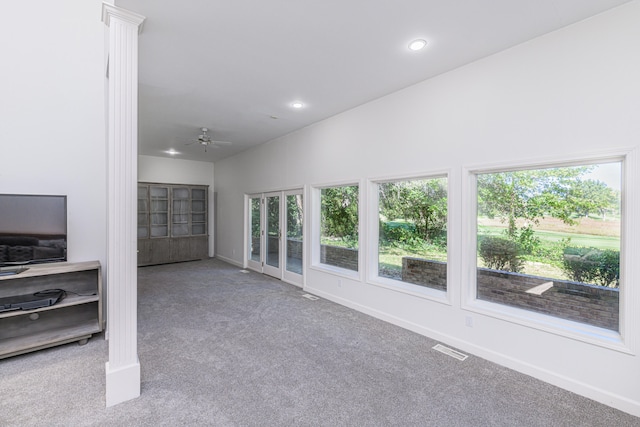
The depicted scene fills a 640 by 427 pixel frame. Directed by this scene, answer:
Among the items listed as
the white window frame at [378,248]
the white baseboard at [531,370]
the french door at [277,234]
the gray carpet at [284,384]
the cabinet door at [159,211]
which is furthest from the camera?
the cabinet door at [159,211]

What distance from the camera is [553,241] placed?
2713 millimetres

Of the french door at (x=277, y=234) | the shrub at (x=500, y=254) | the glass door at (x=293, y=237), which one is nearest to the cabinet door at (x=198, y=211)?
the french door at (x=277, y=234)

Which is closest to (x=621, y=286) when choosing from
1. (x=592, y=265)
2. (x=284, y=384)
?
(x=592, y=265)

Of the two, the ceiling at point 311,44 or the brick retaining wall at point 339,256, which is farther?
the brick retaining wall at point 339,256

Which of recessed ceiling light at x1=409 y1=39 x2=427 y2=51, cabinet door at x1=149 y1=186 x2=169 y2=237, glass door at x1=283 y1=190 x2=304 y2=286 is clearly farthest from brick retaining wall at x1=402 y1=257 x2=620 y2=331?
cabinet door at x1=149 y1=186 x2=169 y2=237

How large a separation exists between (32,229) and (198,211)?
5.40 metres

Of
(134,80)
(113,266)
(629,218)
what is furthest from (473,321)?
(134,80)

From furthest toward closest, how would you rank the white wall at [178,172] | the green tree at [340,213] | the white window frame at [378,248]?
the white wall at [178,172] < the green tree at [340,213] < the white window frame at [378,248]

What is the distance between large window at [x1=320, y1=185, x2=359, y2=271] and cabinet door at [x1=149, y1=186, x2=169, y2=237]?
479 cm

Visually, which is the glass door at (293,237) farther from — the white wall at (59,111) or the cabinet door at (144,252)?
the cabinet door at (144,252)

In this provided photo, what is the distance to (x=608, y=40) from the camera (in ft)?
7.34

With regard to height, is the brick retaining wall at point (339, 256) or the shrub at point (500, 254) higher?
the shrub at point (500, 254)

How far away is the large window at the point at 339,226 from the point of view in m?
4.62

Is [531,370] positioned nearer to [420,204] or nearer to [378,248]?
[420,204]
